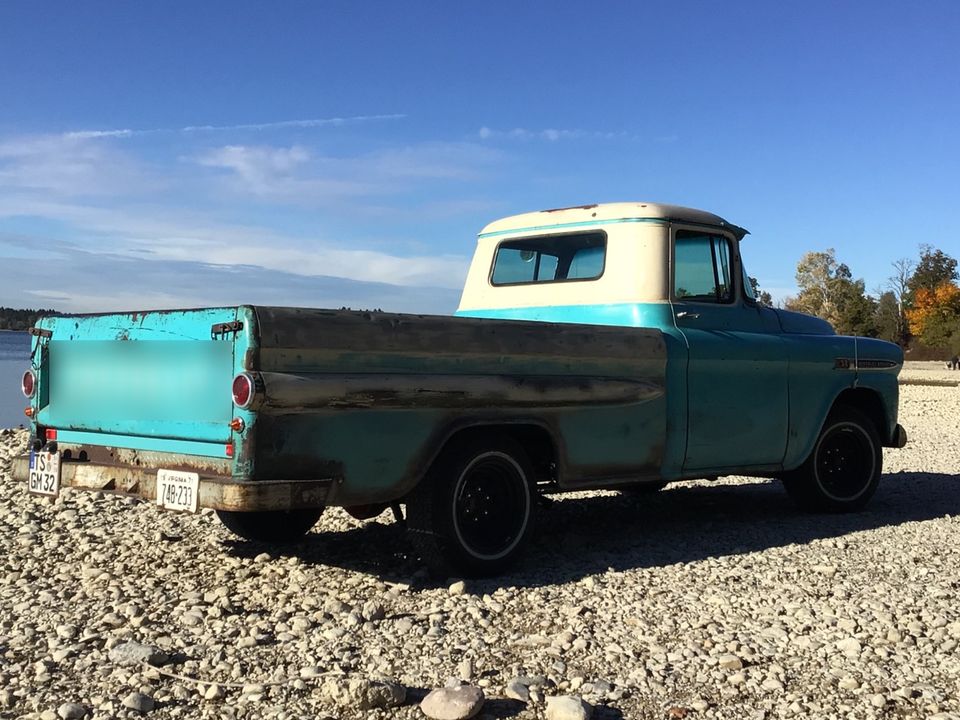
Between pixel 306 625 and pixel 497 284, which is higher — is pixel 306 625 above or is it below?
below

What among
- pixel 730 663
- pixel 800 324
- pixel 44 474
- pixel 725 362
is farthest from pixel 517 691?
pixel 800 324

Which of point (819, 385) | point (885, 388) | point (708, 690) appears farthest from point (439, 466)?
point (885, 388)

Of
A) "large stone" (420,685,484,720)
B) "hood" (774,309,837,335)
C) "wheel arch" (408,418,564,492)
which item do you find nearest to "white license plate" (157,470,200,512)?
"wheel arch" (408,418,564,492)

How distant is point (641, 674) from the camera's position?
3680mm

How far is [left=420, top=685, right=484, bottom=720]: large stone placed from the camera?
323 cm

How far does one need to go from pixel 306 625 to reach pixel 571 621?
115cm

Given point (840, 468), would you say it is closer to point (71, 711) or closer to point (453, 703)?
point (453, 703)

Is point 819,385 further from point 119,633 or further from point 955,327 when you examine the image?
point 955,327

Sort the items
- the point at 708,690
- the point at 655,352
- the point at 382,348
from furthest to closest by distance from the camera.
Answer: the point at 655,352
the point at 382,348
the point at 708,690

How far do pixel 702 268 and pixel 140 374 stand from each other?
366 cm

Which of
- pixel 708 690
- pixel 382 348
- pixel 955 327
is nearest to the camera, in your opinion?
pixel 708 690

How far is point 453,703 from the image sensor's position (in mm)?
3264

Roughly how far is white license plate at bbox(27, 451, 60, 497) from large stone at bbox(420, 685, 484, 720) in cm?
265

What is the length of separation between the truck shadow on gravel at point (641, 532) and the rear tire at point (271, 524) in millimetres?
87
